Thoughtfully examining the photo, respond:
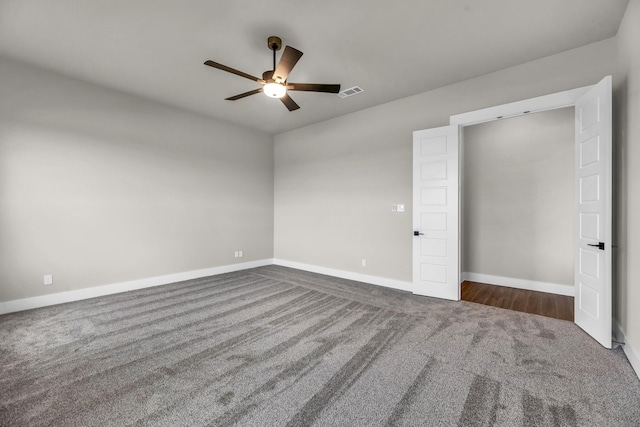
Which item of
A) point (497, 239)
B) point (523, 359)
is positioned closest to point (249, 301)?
point (523, 359)

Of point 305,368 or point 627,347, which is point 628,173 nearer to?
point 627,347

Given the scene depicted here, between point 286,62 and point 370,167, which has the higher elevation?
point 286,62

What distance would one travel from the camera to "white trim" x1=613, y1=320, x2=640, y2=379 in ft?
7.05

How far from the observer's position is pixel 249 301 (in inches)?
153

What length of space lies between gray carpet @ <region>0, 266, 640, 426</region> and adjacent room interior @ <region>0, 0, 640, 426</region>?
0.07 ft

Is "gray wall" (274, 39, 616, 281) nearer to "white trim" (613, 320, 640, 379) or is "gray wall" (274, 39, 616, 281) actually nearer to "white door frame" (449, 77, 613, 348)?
"white door frame" (449, 77, 613, 348)

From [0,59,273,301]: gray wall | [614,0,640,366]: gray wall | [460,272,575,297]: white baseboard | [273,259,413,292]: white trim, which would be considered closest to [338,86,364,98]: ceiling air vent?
[0,59,273,301]: gray wall

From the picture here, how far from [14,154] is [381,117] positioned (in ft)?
17.3

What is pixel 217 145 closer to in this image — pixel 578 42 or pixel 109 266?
pixel 109 266

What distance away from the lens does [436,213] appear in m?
4.05

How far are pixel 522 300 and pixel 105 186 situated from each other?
6.51 metres

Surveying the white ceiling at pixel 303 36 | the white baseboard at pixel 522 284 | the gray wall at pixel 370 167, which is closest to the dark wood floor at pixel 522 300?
the white baseboard at pixel 522 284

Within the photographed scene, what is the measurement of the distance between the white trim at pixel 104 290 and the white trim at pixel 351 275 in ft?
3.76

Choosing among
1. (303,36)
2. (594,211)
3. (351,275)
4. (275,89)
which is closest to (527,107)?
(594,211)
